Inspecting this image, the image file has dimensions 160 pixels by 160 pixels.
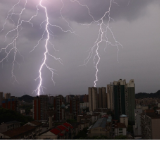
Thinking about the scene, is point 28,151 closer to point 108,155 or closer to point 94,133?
point 108,155

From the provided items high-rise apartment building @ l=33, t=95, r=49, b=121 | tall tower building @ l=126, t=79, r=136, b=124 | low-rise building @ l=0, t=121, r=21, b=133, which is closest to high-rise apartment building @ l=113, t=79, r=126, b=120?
tall tower building @ l=126, t=79, r=136, b=124

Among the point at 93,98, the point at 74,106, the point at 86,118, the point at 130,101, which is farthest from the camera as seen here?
the point at 93,98

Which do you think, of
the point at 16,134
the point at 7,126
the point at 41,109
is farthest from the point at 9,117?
the point at 16,134

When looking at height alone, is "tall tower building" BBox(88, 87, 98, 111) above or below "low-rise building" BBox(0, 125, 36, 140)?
above

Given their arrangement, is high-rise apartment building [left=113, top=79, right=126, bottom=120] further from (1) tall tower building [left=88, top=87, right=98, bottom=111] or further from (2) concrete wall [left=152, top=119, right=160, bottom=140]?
(2) concrete wall [left=152, top=119, right=160, bottom=140]

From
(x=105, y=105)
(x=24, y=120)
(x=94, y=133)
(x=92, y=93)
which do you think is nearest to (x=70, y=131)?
(x=94, y=133)

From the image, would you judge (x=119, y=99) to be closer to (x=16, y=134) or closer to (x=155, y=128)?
(x=155, y=128)

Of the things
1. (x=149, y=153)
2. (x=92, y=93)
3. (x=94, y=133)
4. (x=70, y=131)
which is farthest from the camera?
(x=92, y=93)

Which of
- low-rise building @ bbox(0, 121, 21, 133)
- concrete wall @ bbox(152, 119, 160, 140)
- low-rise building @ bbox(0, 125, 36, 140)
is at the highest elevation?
concrete wall @ bbox(152, 119, 160, 140)
